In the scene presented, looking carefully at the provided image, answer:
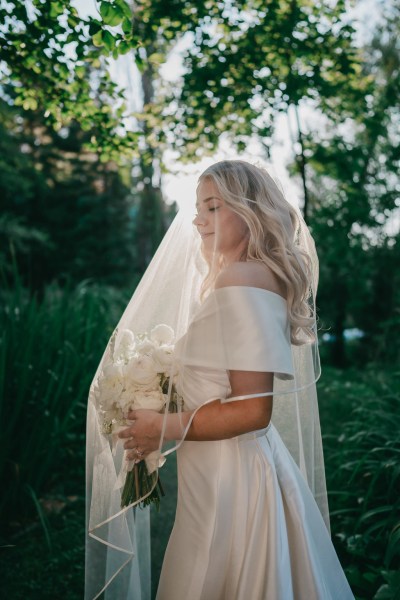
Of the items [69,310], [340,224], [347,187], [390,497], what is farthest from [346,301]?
[390,497]

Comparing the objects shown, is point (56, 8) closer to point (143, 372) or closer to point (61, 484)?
point (143, 372)

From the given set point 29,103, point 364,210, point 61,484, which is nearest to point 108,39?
point 29,103

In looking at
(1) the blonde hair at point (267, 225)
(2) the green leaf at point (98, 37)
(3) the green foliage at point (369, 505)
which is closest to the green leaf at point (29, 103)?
(2) the green leaf at point (98, 37)

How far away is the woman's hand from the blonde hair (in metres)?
0.59

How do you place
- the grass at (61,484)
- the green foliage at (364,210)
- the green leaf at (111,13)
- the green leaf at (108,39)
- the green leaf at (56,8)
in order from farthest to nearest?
the green foliage at (364,210) < the grass at (61,484) < the green leaf at (56,8) < the green leaf at (108,39) < the green leaf at (111,13)

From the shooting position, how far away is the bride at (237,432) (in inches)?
71.6

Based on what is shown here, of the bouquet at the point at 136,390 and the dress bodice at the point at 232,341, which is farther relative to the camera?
the bouquet at the point at 136,390

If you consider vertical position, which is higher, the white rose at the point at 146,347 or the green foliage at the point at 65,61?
the green foliage at the point at 65,61

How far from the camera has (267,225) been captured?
199cm

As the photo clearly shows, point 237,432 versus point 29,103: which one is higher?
point 29,103

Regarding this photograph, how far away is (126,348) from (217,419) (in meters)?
0.52

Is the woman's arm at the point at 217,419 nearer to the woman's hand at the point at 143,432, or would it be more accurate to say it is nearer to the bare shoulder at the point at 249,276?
the woman's hand at the point at 143,432

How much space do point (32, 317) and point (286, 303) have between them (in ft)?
9.72

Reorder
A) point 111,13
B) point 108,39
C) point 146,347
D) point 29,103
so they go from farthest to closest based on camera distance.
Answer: point 29,103, point 108,39, point 111,13, point 146,347
